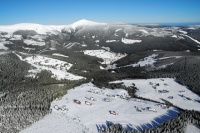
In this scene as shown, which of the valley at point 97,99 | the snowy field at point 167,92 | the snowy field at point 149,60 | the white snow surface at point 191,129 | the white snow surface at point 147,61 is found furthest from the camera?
the white snow surface at point 147,61

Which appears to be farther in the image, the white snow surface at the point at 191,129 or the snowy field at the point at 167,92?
the snowy field at the point at 167,92

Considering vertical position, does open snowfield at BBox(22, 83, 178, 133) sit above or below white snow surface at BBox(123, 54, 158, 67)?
above

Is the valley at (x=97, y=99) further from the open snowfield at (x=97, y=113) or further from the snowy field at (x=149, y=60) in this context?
the snowy field at (x=149, y=60)

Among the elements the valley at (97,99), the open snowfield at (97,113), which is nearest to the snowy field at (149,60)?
the valley at (97,99)

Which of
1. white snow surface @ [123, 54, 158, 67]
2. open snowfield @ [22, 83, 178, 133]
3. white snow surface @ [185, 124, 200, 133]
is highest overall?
white snow surface @ [185, 124, 200, 133]

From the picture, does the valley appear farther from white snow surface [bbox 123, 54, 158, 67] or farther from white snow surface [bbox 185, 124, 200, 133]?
white snow surface [bbox 123, 54, 158, 67]

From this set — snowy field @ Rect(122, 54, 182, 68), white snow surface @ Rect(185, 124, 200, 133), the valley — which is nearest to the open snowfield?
the valley

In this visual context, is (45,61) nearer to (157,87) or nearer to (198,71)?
(157,87)
